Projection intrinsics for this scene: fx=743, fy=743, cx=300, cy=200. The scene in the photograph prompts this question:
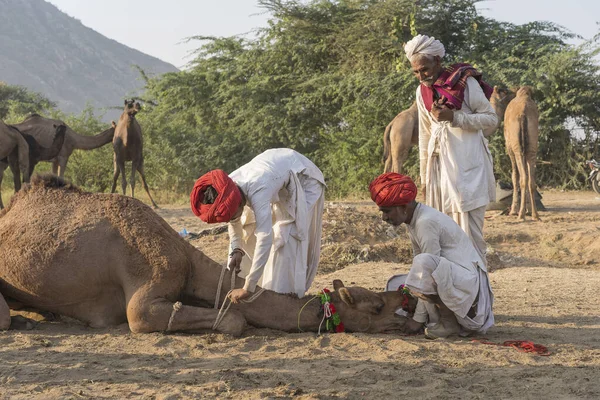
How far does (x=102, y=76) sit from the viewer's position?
10656 centimetres

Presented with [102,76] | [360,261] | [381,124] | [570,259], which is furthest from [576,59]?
[102,76]

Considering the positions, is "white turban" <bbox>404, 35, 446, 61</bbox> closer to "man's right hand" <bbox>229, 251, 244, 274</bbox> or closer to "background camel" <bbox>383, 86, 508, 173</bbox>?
"man's right hand" <bbox>229, 251, 244, 274</bbox>

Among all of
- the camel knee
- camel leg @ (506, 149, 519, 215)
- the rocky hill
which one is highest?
the rocky hill

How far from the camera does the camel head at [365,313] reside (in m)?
4.99

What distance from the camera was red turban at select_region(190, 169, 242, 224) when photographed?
15.5 ft

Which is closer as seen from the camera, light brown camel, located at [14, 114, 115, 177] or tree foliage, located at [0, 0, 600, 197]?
light brown camel, located at [14, 114, 115, 177]

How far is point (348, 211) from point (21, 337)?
21.3 feet

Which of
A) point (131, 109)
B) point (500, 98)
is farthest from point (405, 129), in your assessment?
point (131, 109)

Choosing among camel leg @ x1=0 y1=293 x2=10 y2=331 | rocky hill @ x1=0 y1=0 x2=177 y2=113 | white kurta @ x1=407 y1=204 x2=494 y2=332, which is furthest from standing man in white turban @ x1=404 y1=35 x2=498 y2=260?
rocky hill @ x1=0 y1=0 x2=177 y2=113

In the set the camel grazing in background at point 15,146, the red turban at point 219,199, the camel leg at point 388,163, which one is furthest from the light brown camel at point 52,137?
the red turban at point 219,199

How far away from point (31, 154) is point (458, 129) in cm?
1042

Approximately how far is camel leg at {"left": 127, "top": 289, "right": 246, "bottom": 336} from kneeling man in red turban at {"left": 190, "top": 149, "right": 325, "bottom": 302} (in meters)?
0.19

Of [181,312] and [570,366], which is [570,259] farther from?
[181,312]

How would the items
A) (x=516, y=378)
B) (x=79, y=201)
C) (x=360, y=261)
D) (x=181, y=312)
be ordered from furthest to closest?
(x=360, y=261)
(x=79, y=201)
(x=181, y=312)
(x=516, y=378)
